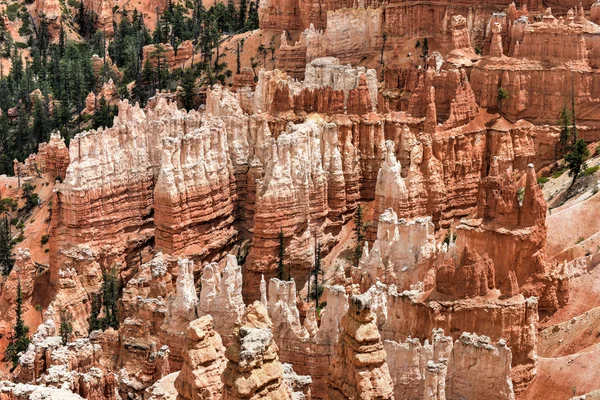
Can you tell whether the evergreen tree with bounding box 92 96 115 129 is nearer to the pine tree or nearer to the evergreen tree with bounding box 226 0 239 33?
the evergreen tree with bounding box 226 0 239 33

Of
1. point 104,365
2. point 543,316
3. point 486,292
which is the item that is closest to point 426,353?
point 486,292

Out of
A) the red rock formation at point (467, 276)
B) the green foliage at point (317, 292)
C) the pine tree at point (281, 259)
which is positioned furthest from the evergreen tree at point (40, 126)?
the red rock formation at point (467, 276)

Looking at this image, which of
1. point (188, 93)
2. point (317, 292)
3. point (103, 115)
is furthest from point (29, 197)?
point (317, 292)

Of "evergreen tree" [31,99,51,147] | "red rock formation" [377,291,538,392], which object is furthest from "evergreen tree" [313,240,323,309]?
"evergreen tree" [31,99,51,147]

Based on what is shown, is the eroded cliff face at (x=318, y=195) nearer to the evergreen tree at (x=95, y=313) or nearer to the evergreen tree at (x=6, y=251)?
the evergreen tree at (x=95, y=313)

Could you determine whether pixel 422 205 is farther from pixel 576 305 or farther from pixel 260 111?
pixel 576 305
